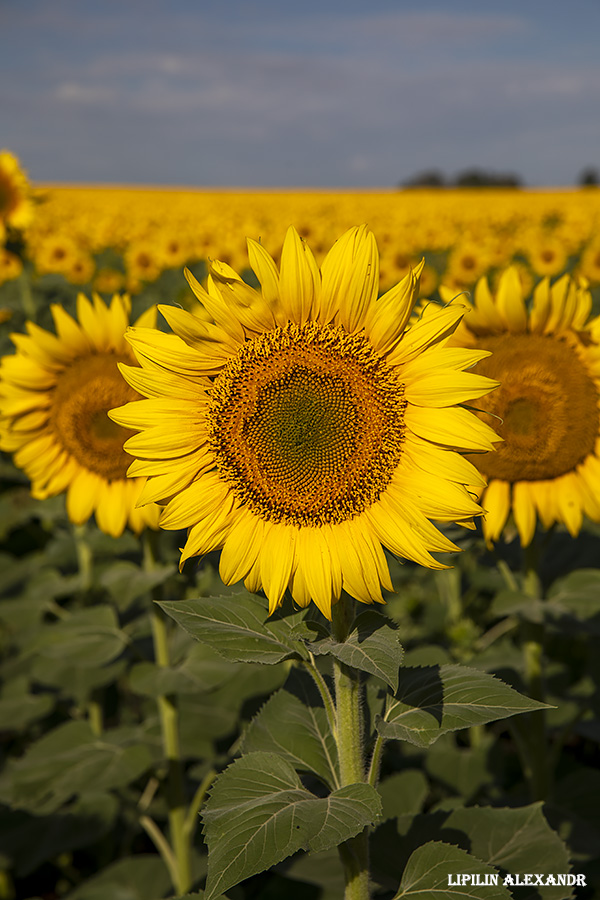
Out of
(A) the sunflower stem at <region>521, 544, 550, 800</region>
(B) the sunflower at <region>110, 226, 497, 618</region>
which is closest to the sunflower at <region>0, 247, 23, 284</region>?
(A) the sunflower stem at <region>521, 544, 550, 800</region>

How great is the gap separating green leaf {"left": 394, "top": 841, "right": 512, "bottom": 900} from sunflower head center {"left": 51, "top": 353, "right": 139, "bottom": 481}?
1.85 m

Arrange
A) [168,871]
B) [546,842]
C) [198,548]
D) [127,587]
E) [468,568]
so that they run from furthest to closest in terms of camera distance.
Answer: [468,568]
[168,871]
[127,587]
[546,842]
[198,548]

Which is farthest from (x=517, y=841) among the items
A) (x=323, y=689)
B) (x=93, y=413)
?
(x=93, y=413)

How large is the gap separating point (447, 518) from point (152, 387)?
2.35ft

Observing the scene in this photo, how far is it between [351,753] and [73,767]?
1.74 meters

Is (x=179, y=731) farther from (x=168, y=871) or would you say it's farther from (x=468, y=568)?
(x=468, y=568)

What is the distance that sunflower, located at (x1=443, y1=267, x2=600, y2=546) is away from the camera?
2814 mm

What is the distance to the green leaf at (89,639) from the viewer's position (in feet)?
10.7

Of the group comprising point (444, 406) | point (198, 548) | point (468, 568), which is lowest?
point (468, 568)

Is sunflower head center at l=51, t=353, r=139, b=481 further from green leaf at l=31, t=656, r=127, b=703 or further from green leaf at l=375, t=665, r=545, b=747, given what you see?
green leaf at l=375, t=665, r=545, b=747

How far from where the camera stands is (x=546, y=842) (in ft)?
6.96

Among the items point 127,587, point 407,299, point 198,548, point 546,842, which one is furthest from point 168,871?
point 407,299

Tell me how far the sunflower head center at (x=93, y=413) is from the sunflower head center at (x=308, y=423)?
4.63 feet

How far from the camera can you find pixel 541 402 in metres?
2.85
